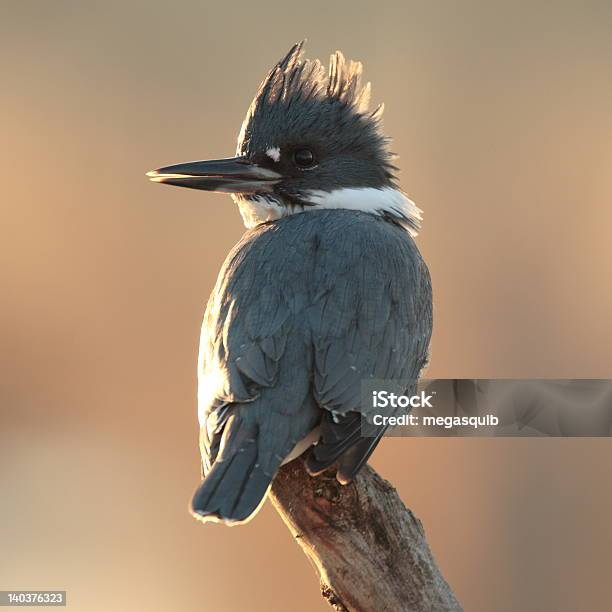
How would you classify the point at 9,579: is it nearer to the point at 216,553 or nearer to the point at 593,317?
the point at 216,553

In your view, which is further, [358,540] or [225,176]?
[225,176]

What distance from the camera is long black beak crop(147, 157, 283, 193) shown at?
3.08 metres

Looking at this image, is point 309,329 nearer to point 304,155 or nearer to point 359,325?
point 359,325

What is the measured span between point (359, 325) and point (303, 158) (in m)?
0.70

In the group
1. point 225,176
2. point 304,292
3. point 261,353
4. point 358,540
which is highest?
point 225,176

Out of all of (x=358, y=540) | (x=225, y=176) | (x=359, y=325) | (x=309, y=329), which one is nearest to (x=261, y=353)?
(x=309, y=329)

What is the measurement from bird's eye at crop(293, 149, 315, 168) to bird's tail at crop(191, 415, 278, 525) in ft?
3.23

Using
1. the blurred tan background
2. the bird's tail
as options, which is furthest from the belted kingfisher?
the blurred tan background

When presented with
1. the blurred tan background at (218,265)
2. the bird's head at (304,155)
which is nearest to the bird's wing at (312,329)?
the bird's head at (304,155)

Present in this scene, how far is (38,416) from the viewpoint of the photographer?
4.54 meters

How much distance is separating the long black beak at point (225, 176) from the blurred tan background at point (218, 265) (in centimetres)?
154

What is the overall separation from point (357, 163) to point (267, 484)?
3.95ft

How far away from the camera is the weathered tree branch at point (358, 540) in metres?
2.47

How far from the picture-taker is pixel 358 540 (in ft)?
8.13
